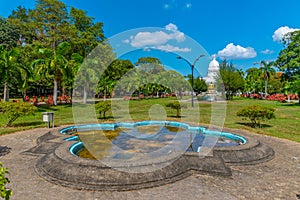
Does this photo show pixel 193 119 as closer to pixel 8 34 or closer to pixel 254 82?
pixel 8 34

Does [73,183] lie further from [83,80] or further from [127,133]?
[83,80]

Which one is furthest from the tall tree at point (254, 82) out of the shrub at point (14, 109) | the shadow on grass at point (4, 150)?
the shadow on grass at point (4, 150)

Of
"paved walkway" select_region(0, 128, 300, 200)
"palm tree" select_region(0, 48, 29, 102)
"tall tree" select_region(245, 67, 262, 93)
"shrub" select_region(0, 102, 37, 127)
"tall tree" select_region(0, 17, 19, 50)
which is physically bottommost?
"paved walkway" select_region(0, 128, 300, 200)

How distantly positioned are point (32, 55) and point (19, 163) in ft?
84.6

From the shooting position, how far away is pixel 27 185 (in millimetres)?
4961

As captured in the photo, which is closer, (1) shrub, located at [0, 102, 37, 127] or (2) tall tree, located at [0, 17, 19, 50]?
(1) shrub, located at [0, 102, 37, 127]

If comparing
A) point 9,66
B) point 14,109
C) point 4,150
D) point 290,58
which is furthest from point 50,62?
point 290,58

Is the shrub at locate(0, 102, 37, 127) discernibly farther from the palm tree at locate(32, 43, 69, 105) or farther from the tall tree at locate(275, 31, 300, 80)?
the tall tree at locate(275, 31, 300, 80)

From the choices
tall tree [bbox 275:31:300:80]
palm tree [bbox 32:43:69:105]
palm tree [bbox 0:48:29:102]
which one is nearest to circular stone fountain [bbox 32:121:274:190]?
palm tree [bbox 0:48:29:102]

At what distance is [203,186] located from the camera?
199 inches

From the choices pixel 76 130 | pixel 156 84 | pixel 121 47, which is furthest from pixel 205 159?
pixel 156 84

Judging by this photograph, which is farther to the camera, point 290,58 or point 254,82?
point 254,82

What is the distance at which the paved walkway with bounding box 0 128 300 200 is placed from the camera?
4539 mm

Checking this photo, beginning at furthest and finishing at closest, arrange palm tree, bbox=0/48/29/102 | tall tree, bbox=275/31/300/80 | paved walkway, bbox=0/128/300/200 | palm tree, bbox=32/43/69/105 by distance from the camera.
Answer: tall tree, bbox=275/31/300/80 < palm tree, bbox=32/43/69/105 < palm tree, bbox=0/48/29/102 < paved walkway, bbox=0/128/300/200
